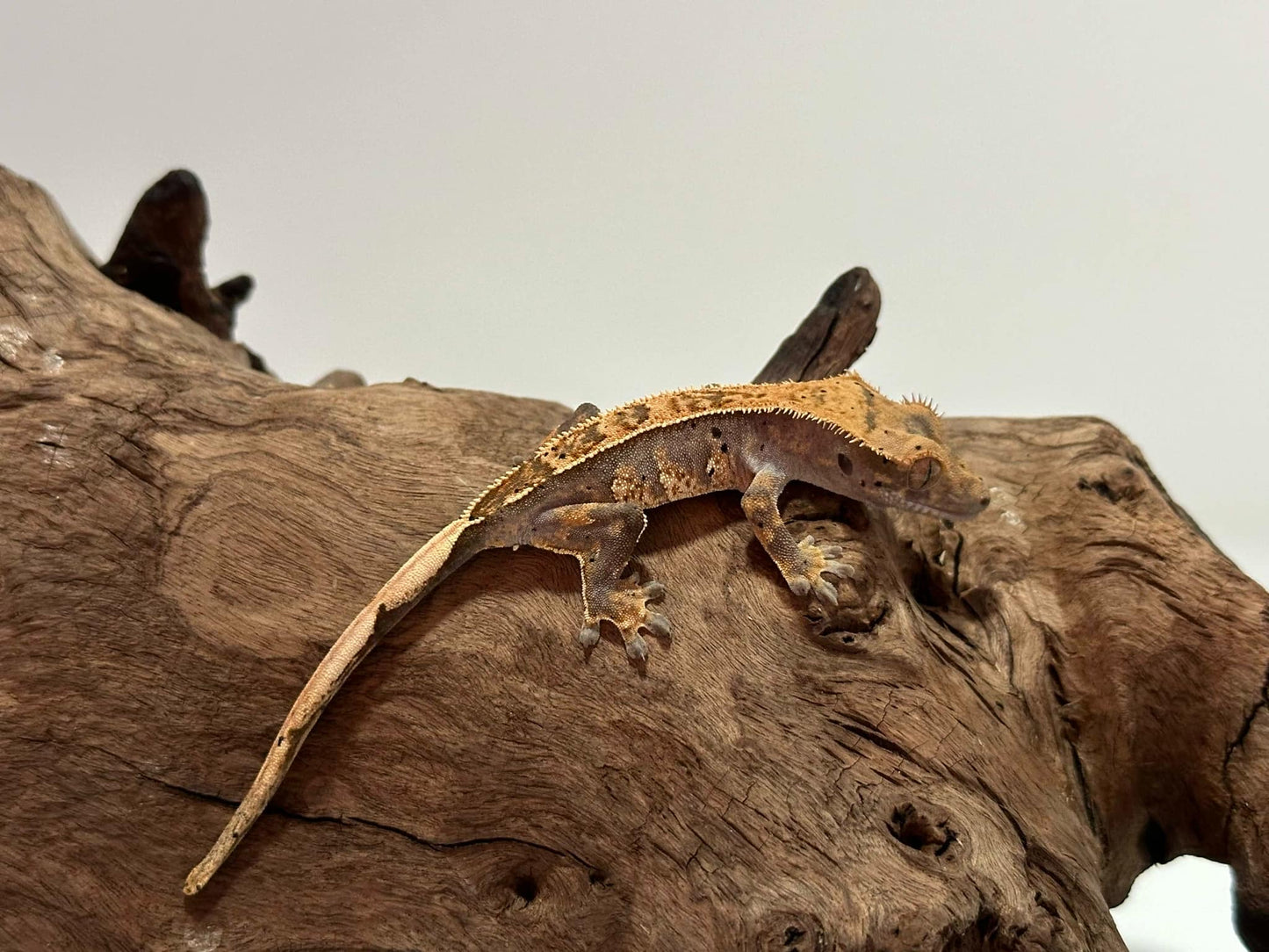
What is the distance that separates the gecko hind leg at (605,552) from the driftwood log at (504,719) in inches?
4.8

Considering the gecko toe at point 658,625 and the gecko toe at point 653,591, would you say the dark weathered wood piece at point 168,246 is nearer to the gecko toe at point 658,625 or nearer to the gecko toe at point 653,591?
the gecko toe at point 653,591

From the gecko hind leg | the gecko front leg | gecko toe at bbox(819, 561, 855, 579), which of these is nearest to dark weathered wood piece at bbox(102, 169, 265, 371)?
the gecko hind leg

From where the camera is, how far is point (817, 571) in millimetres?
3787

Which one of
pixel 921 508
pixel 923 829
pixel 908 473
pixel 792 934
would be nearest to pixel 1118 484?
pixel 921 508

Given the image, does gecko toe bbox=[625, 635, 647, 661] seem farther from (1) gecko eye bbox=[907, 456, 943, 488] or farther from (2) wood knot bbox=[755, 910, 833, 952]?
(1) gecko eye bbox=[907, 456, 943, 488]

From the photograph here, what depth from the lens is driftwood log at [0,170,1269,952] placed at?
3.24m

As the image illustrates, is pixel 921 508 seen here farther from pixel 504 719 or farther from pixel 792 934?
pixel 504 719

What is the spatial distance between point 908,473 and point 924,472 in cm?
7

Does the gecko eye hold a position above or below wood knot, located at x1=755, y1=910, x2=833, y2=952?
above

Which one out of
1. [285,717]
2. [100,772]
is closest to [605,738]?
[285,717]

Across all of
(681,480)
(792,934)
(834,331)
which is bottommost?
(792,934)

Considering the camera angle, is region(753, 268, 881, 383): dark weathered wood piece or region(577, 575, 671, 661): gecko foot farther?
region(753, 268, 881, 383): dark weathered wood piece

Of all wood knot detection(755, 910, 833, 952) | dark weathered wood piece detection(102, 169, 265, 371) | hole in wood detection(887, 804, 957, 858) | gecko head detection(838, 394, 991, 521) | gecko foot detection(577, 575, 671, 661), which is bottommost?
wood knot detection(755, 910, 833, 952)

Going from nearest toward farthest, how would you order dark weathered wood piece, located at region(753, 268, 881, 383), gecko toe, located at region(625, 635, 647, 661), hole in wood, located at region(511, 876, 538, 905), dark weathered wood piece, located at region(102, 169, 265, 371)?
hole in wood, located at region(511, 876, 538, 905) < gecko toe, located at region(625, 635, 647, 661) < dark weathered wood piece, located at region(753, 268, 881, 383) < dark weathered wood piece, located at region(102, 169, 265, 371)
